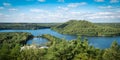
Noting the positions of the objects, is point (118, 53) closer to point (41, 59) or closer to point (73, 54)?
point (73, 54)

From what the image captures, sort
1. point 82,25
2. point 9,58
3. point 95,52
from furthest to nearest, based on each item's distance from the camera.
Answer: point 82,25 < point 95,52 < point 9,58

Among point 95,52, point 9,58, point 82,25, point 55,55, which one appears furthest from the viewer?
point 82,25

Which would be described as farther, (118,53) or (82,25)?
(82,25)

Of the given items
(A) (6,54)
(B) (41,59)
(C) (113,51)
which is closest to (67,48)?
(B) (41,59)

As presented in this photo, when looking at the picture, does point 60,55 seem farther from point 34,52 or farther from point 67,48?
point 34,52

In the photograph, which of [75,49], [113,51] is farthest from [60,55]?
[113,51]

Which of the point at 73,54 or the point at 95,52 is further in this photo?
the point at 95,52

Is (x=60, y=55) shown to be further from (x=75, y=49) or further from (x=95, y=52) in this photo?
(x=95, y=52)

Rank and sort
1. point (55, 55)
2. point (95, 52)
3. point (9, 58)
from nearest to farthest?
point (9, 58), point (55, 55), point (95, 52)
